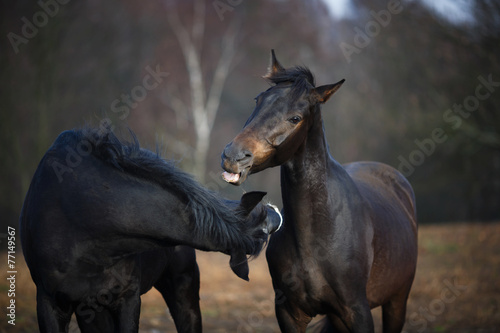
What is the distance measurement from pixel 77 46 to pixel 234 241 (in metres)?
10.9

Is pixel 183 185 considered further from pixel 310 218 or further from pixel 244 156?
pixel 310 218

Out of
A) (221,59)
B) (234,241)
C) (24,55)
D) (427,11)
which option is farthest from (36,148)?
(234,241)

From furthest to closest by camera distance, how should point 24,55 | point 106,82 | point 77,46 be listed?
point 106,82 → point 77,46 → point 24,55

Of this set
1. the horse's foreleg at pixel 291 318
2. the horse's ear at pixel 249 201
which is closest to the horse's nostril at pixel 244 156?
the horse's ear at pixel 249 201

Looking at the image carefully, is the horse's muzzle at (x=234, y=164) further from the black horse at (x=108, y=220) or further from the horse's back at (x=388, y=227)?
the horse's back at (x=388, y=227)

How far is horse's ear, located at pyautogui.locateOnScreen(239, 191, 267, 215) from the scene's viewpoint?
3516 mm

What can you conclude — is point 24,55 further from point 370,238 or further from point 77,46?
point 370,238

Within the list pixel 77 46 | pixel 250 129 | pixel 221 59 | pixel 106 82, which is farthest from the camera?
pixel 221 59

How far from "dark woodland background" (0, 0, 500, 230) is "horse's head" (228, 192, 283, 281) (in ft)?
16.3

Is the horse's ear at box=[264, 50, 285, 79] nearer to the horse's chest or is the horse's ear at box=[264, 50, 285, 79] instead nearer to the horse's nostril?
the horse's nostril

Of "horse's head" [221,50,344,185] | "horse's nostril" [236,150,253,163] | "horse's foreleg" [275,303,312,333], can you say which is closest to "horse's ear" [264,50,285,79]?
"horse's head" [221,50,344,185]

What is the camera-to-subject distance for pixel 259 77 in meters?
8.60

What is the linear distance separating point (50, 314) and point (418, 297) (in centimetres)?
730

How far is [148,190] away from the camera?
3.55 meters
